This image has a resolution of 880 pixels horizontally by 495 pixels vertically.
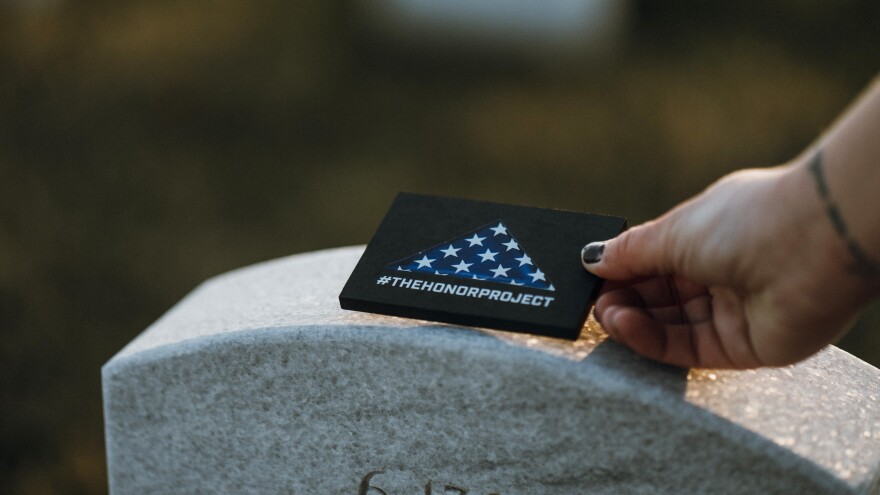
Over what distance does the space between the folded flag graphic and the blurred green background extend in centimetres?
173

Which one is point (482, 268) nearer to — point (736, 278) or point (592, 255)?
point (592, 255)

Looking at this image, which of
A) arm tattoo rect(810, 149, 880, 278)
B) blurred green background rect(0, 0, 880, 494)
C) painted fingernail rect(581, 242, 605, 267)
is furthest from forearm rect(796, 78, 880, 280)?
blurred green background rect(0, 0, 880, 494)

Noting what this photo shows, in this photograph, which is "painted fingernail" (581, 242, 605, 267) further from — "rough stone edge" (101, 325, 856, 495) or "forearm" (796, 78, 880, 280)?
"forearm" (796, 78, 880, 280)

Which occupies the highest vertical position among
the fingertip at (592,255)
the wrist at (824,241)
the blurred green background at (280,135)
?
Result: the wrist at (824,241)

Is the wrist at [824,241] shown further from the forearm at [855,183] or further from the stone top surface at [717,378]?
the stone top surface at [717,378]

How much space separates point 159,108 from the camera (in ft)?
16.8

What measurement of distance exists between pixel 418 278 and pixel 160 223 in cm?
297

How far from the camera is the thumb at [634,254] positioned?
48.5 inches

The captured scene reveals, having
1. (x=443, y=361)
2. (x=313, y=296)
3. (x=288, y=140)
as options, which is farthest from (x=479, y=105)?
(x=443, y=361)

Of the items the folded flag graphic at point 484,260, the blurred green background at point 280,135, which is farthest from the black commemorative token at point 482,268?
the blurred green background at point 280,135

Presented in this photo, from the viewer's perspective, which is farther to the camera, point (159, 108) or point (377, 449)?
point (159, 108)

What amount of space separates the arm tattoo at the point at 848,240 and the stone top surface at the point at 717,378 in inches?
10.7

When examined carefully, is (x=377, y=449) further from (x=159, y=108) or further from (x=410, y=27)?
(x=410, y=27)

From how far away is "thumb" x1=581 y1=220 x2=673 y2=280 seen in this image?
1232 mm
